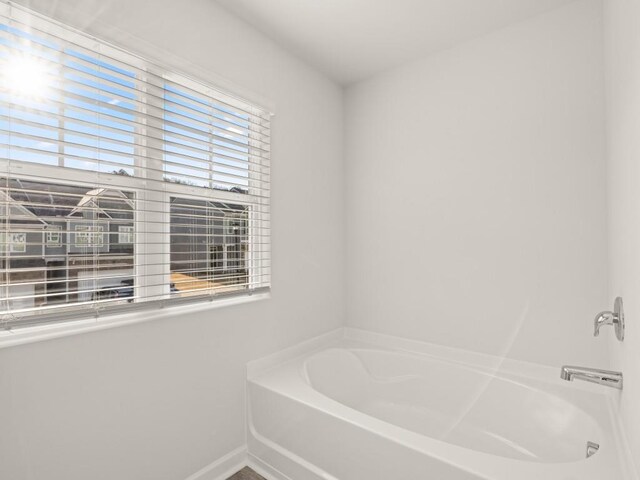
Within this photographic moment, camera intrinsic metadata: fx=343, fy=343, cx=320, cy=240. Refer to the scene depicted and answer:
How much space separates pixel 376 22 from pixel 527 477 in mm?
2285

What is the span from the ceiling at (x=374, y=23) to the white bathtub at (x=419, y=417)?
2003 mm

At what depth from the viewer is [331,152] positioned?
2666 millimetres

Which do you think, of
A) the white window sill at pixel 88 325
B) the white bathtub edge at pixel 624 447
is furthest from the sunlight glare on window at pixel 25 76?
the white bathtub edge at pixel 624 447

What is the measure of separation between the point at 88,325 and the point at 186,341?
0.45m

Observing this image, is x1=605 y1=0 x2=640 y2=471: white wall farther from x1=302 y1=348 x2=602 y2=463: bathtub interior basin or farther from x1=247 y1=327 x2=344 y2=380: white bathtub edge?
x1=247 y1=327 x2=344 y2=380: white bathtub edge

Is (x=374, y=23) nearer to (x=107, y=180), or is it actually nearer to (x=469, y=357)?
(x=107, y=180)

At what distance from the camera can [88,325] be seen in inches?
53.7

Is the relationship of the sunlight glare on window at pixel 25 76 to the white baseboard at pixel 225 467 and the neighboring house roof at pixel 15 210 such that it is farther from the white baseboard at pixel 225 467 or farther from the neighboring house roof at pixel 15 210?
the white baseboard at pixel 225 467

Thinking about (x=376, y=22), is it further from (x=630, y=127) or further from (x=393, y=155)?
(x=630, y=127)

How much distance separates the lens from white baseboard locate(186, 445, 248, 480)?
1767mm

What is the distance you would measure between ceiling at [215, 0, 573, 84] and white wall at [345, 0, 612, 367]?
131 millimetres

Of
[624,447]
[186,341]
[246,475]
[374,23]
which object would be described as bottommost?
[246,475]

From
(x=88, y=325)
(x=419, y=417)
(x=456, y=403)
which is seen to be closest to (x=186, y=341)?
(x=88, y=325)

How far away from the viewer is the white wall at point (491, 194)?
1.83 metres
